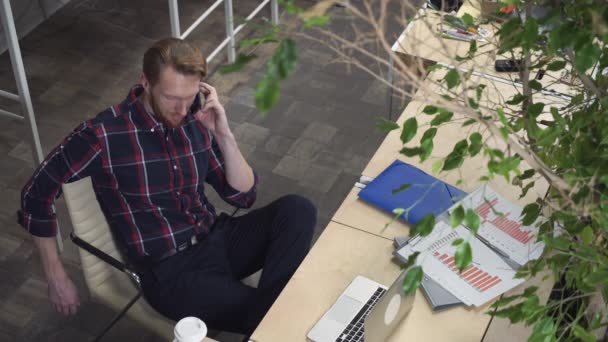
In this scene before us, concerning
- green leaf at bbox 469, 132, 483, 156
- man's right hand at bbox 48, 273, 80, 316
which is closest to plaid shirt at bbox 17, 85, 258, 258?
man's right hand at bbox 48, 273, 80, 316

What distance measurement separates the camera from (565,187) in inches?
56.4

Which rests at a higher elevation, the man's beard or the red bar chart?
the man's beard

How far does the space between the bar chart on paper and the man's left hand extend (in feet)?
2.77

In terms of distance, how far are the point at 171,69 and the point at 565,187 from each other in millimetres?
1446

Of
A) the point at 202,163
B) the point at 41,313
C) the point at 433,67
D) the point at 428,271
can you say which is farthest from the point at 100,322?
the point at 433,67

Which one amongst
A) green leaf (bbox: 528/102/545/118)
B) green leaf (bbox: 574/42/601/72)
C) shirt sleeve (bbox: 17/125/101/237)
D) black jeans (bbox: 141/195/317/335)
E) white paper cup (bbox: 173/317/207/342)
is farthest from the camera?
black jeans (bbox: 141/195/317/335)

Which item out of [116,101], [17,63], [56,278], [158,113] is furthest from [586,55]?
[116,101]

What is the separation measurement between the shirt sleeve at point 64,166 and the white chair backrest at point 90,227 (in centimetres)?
4

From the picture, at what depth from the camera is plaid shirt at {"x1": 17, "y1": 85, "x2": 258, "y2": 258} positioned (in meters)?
2.59

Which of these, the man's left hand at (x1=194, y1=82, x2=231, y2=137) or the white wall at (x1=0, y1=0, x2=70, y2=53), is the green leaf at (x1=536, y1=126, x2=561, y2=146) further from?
the white wall at (x1=0, y1=0, x2=70, y2=53)

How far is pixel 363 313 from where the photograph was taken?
2406 mm

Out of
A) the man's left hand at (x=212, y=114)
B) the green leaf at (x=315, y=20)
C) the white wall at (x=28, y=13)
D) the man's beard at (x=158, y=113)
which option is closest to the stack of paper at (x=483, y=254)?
the man's left hand at (x=212, y=114)

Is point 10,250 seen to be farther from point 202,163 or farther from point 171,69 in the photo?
point 171,69

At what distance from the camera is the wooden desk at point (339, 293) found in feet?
7.73
